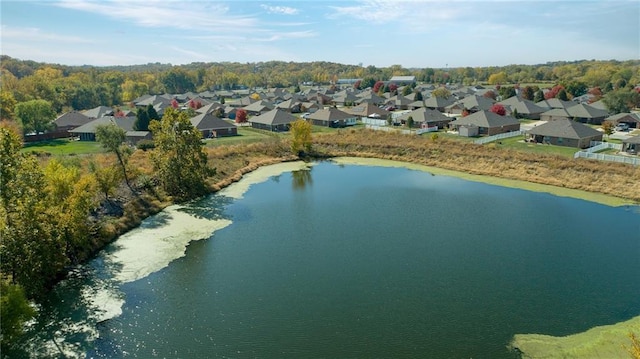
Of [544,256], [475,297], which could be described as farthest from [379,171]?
[475,297]

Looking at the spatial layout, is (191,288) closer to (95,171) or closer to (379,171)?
(95,171)

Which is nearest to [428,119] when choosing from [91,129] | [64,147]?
[91,129]

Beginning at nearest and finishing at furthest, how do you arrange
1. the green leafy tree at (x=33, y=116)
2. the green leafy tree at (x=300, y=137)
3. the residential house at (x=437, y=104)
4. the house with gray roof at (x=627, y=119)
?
the green leafy tree at (x=300, y=137) → the green leafy tree at (x=33, y=116) → the house with gray roof at (x=627, y=119) → the residential house at (x=437, y=104)

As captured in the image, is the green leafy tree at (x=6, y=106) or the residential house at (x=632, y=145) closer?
the residential house at (x=632, y=145)

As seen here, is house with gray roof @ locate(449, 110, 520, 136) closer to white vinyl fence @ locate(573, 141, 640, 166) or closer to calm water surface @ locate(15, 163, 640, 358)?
white vinyl fence @ locate(573, 141, 640, 166)

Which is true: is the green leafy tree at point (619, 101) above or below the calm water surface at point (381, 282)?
above

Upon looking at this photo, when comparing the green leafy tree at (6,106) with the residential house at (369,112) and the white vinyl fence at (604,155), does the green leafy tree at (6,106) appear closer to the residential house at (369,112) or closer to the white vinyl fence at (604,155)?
the residential house at (369,112)

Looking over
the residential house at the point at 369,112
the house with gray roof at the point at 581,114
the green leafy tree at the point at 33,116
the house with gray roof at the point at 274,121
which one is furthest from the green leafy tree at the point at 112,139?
the house with gray roof at the point at 581,114
